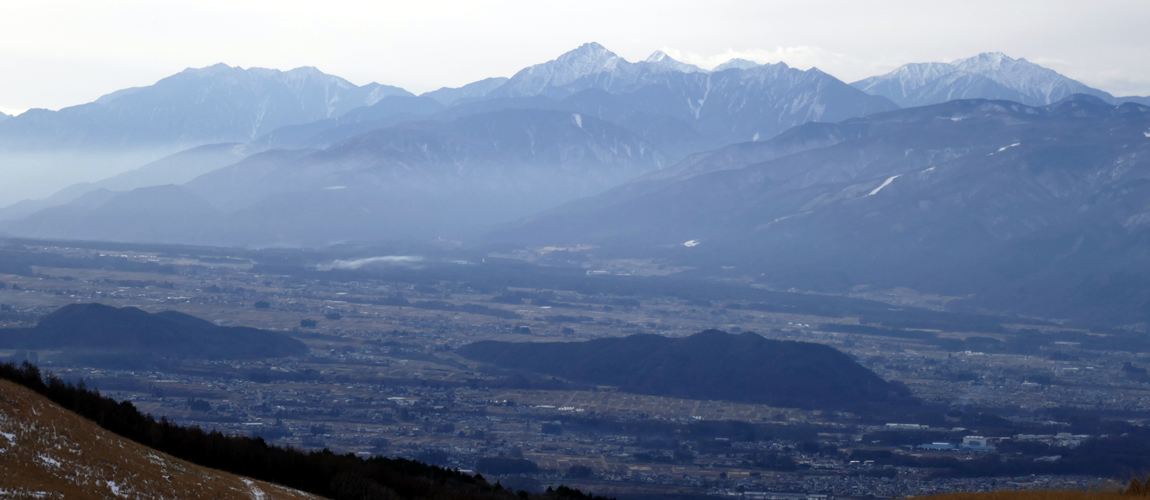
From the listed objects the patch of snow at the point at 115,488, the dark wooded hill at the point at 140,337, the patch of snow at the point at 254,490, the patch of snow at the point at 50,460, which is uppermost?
the patch of snow at the point at 50,460

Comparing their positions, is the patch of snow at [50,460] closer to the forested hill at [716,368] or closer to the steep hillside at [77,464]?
the steep hillside at [77,464]

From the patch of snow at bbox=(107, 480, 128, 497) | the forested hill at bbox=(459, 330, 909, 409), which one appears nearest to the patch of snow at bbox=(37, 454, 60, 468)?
the patch of snow at bbox=(107, 480, 128, 497)

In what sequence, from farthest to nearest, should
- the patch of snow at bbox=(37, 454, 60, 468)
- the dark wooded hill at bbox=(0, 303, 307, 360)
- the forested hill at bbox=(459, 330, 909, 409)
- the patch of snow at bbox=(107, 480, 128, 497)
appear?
the dark wooded hill at bbox=(0, 303, 307, 360)
the forested hill at bbox=(459, 330, 909, 409)
the patch of snow at bbox=(107, 480, 128, 497)
the patch of snow at bbox=(37, 454, 60, 468)

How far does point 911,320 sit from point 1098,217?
62238 mm

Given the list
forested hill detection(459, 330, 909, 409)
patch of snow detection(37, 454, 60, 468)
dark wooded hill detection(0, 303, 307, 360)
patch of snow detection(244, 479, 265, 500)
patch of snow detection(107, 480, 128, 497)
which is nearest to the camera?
patch of snow detection(37, 454, 60, 468)

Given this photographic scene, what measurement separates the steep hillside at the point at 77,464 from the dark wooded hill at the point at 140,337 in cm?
8700

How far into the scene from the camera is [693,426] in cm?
8119

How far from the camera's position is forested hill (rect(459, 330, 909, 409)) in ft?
315

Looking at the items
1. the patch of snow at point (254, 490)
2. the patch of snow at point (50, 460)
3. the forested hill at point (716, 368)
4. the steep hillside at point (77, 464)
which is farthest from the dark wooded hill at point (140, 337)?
the patch of snow at point (50, 460)

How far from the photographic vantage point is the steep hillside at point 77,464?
16.1m

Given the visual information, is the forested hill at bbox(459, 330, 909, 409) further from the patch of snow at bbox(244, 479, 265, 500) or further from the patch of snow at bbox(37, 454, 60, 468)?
the patch of snow at bbox(37, 454, 60, 468)

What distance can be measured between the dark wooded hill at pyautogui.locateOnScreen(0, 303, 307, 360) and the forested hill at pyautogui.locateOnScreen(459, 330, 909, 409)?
19.7 m

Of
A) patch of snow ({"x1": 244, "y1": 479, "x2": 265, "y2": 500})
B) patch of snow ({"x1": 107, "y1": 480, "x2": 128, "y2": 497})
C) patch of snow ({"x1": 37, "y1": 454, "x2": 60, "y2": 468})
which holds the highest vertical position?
patch of snow ({"x1": 37, "y1": 454, "x2": 60, "y2": 468})

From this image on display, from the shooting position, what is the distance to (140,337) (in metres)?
105
